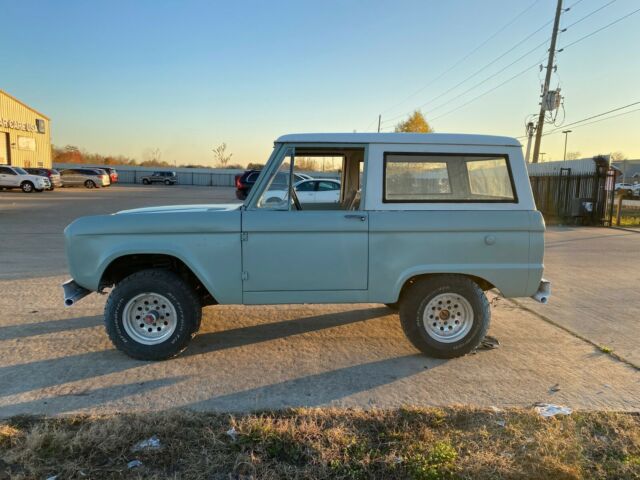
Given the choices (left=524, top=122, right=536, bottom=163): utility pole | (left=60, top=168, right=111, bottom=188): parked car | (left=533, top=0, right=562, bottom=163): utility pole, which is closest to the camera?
(left=533, top=0, right=562, bottom=163): utility pole

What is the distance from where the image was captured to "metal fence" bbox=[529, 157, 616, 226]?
57.4 ft

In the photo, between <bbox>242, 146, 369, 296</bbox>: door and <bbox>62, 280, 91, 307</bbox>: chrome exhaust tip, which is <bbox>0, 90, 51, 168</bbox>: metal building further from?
<bbox>242, 146, 369, 296</bbox>: door

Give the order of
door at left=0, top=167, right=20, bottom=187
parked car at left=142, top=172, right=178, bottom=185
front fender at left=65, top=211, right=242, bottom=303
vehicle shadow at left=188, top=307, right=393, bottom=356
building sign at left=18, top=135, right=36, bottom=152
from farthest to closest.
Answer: parked car at left=142, top=172, right=178, bottom=185 → building sign at left=18, top=135, right=36, bottom=152 → door at left=0, top=167, right=20, bottom=187 → vehicle shadow at left=188, top=307, right=393, bottom=356 → front fender at left=65, top=211, right=242, bottom=303

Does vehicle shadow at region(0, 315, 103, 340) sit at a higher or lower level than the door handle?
lower

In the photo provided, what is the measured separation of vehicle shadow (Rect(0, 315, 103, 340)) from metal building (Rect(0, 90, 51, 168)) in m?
41.2

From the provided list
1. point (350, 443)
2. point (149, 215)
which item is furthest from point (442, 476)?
point (149, 215)

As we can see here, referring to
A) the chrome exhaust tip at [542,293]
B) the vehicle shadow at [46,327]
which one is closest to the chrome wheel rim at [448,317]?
the chrome exhaust tip at [542,293]

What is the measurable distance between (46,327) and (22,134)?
43991 millimetres

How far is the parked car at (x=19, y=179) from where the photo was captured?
30609mm

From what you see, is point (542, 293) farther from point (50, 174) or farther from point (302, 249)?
point (50, 174)

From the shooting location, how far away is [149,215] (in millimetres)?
4148

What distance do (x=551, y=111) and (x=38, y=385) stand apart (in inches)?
1069

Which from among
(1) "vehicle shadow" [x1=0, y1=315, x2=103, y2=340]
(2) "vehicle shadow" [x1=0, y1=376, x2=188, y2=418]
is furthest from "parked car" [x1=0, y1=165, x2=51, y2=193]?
(2) "vehicle shadow" [x1=0, y1=376, x2=188, y2=418]

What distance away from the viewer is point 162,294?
13.6ft
